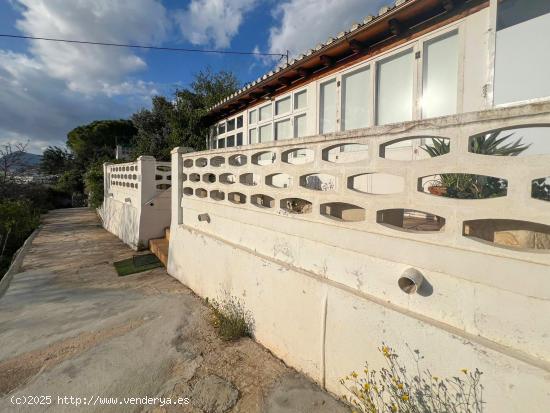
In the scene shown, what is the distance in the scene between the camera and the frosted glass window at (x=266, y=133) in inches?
318

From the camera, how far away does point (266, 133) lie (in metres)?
8.34

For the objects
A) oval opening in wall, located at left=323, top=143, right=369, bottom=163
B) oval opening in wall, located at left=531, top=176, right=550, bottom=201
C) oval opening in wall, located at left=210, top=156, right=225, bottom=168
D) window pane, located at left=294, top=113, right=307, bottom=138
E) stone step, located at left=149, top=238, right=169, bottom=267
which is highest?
window pane, located at left=294, top=113, right=307, bottom=138

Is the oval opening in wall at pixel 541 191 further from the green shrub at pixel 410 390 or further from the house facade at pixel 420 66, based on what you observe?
the green shrub at pixel 410 390

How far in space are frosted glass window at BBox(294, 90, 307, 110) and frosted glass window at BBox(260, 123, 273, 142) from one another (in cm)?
116

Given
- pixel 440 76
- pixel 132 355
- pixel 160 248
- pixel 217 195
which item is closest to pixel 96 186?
pixel 160 248

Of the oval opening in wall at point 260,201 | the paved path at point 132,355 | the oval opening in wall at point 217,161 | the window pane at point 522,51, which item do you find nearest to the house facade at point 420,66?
the window pane at point 522,51

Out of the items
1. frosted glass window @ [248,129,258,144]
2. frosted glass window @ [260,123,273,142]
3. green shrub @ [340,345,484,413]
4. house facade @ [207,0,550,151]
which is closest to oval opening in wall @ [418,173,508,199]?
house facade @ [207,0,550,151]

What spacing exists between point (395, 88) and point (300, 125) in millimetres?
2508

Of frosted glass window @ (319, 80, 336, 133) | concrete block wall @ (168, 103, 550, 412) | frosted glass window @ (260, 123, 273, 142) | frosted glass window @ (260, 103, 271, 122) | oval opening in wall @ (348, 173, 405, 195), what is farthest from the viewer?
frosted glass window @ (260, 103, 271, 122)

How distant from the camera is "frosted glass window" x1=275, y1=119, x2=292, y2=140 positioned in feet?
24.3

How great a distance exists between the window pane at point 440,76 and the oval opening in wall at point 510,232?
2.94 meters

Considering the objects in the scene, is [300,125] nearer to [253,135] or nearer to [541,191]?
[253,135]

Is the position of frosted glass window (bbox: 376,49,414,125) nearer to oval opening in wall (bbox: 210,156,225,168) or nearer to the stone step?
oval opening in wall (bbox: 210,156,225,168)

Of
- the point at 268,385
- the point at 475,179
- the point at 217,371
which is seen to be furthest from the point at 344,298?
the point at 475,179
